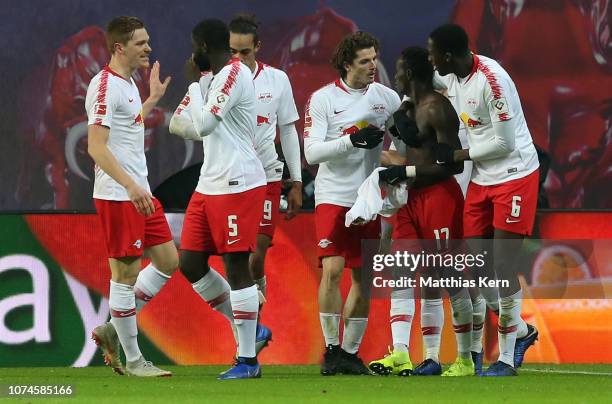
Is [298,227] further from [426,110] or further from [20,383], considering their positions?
[20,383]

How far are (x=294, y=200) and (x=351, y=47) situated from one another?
39.8 inches

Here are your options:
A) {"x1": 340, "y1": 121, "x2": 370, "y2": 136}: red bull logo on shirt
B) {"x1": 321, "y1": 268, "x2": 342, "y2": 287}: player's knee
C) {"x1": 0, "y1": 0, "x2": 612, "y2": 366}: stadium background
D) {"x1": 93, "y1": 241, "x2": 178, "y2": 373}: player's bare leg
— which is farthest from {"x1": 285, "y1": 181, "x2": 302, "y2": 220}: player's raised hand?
{"x1": 0, "y1": 0, "x2": 612, "y2": 366}: stadium background

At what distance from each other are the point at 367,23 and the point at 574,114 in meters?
1.72

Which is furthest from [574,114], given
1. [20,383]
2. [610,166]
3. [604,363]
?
[20,383]

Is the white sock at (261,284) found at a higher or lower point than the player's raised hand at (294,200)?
lower

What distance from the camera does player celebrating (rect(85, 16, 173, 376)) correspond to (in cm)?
900

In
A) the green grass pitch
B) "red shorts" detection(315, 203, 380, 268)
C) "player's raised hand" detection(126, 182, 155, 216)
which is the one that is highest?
"player's raised hand" detection(126, 182, 155, 216)

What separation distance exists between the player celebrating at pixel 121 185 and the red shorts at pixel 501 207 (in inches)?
68.6

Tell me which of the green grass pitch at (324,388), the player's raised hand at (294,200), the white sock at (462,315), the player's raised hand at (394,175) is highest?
the player's raised hand at (394,175)

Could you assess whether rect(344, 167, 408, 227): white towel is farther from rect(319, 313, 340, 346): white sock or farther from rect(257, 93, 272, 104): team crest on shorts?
rect(257, 93, 272, 104): team crest on shorts

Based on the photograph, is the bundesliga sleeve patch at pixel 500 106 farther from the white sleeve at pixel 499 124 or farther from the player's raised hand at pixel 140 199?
the player's raised hand at pixel 140 199

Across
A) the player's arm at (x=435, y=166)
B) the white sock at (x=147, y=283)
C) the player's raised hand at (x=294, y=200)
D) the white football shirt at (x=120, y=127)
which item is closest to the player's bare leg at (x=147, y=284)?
the white sock at (x=147, y=283)

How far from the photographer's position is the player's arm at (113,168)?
8664 mm

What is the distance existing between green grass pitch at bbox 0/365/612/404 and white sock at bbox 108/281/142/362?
0.21 meters
